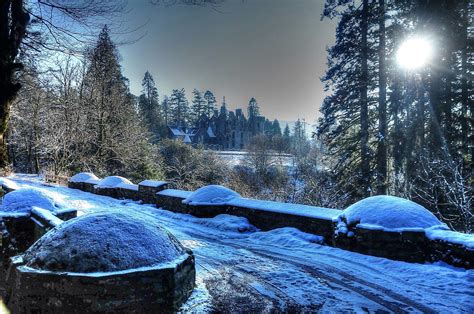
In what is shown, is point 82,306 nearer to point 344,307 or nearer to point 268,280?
point 268,280

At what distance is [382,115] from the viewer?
690 inches

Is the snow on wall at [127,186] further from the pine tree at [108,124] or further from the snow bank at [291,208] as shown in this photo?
the pine tree at [108,124]

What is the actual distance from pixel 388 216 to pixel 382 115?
11603 mm

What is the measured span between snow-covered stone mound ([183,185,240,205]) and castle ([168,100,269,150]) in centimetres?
5837

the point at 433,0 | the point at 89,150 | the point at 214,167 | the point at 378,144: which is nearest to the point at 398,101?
the point at 378,144

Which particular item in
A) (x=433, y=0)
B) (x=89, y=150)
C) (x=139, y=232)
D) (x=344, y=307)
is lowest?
(x=344, y=307)

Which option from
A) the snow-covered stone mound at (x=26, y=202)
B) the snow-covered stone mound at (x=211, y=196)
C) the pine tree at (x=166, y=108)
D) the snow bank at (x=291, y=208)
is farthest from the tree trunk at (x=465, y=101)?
the pine tree at (x=166, y=108)

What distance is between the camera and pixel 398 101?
1684 centimetres

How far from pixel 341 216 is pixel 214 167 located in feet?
91.9

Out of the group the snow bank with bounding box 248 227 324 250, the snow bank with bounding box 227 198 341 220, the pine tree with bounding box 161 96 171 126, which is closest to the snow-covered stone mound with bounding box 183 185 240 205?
the snow bank with bounding box 227 198 341 220

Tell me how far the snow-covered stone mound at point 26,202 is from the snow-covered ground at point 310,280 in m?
3.49

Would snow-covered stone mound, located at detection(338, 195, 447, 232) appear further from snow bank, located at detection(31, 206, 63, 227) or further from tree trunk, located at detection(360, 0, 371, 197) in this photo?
tree trunk, located at detection(360, 0, 371, 197)

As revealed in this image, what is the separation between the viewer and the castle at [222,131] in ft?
241

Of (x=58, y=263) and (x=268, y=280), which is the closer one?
(x=58, y=263)
